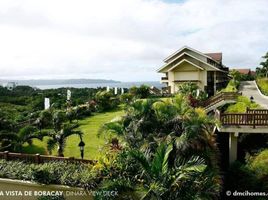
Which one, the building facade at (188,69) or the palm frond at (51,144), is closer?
the palm frond at (51,144)

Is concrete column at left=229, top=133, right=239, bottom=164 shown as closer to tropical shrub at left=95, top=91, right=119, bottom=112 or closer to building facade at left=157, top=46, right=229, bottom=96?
building facade at left=157, top=46, right=229, bottom=96

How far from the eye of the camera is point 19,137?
55.8ft

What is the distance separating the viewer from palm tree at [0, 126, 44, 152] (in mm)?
16734

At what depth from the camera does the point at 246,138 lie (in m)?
17.1

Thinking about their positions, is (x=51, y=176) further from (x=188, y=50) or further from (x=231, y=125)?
(x=188, y=50)

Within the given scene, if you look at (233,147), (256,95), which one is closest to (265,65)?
(256,95)

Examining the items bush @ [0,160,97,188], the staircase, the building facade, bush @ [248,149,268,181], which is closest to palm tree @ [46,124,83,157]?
bush @ [0,160,97,188]

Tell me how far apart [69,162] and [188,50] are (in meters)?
27.3

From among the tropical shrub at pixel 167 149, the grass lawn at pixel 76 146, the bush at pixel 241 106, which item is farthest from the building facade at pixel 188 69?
the tropical shrub at pixel 167 149

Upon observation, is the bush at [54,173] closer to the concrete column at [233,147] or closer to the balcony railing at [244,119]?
the balcony railing at [244,119]

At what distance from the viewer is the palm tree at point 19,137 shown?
16.7m

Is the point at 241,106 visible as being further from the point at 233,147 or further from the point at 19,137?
the point at 19,137

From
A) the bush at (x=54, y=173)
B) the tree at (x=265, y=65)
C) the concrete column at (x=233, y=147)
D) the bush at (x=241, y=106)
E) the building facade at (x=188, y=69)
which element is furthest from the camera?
the tree at (x=265, y=65)

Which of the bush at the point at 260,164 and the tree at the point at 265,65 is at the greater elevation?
the tree at the point at 265,65
